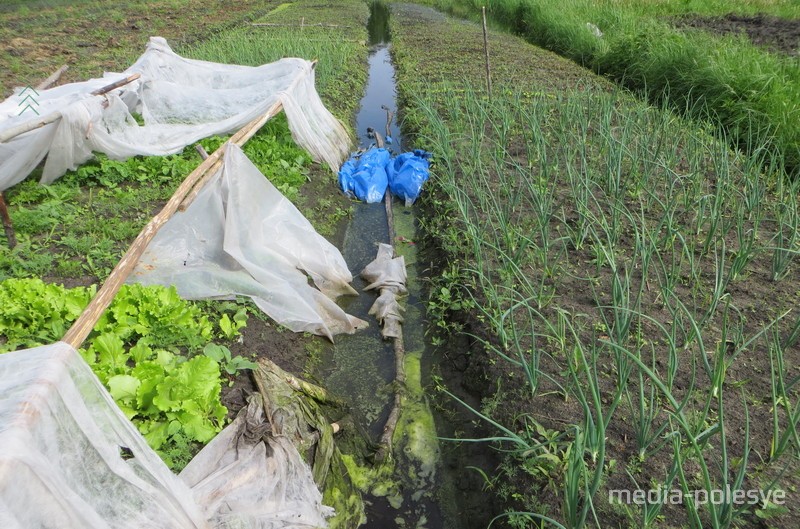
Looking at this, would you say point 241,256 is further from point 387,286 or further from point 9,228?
point 9,228

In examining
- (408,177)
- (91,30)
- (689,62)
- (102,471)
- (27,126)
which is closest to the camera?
(102,471)

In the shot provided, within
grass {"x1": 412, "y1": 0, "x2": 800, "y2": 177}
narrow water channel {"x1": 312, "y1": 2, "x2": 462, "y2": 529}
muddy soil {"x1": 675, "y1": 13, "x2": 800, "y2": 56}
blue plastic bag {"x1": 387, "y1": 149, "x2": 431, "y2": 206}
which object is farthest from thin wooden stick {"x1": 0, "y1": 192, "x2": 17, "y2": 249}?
muddy soil {"x1": 675, "y1": 13, "x2": 800, "y2": 56}

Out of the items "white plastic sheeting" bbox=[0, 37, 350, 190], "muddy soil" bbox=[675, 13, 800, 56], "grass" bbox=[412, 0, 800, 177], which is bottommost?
"white plastic sheeting" bbox=[0, 37, 350, 190]

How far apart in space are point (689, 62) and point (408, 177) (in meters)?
4.60

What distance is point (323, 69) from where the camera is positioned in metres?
8.66

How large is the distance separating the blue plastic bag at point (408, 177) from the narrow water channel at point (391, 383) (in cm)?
16

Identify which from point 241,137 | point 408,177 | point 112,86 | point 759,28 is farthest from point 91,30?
point 759,28

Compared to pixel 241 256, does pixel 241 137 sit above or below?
above

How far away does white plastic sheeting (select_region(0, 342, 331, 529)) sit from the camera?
1488mm

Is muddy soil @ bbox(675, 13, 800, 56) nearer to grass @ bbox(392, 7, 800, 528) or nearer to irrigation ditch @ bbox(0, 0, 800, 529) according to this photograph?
grass @ bbox(392, 7, 800, 528)

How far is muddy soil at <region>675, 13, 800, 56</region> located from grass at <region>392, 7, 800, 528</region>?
15.1 feet

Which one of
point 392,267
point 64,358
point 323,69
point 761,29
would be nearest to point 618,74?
point 761,29

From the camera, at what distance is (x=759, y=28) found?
33.5ft

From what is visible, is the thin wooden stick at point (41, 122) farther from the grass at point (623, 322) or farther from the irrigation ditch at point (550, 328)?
the grass at point (623, 322)
